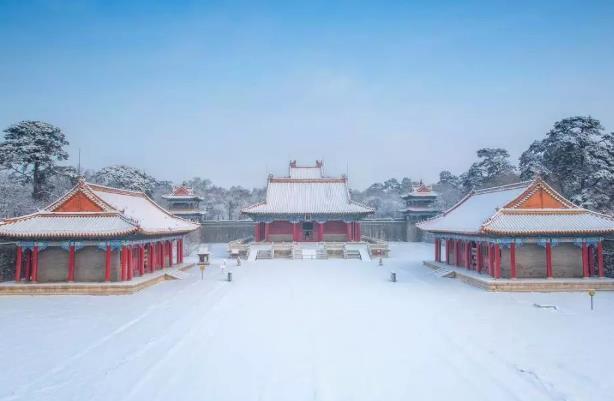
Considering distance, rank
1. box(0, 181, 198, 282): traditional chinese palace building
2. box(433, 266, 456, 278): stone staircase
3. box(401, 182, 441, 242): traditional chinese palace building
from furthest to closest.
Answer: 1. box(401, 182, 441, 242): traditional chinese palace building
2. box(433, 266, 456, 278): stone staircase
3. box(0, 181, 198, 282): traditional chinese palace building

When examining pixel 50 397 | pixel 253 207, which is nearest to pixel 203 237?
pixel 253 207

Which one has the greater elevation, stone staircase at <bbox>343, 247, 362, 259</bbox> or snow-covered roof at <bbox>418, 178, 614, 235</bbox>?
snow-covered roof at <bbox>418, 178, 614, 235</bbox>

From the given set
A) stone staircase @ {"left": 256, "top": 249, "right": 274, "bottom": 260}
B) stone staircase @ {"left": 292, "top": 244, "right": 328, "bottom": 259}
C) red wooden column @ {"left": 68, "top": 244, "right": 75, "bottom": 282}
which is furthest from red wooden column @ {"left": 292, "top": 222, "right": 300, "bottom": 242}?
red wooden column @ {"left": 68, "top": 244, "right": 75, "bottom": 282}

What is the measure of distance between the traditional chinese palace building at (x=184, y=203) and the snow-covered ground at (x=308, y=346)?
2990 centimetres

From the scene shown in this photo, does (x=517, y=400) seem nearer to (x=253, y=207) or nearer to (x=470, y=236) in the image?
(x=470, y=236)

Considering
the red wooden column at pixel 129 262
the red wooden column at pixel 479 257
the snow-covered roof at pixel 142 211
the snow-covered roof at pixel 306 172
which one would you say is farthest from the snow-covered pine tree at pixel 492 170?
the red wooden column at pixel 129 262

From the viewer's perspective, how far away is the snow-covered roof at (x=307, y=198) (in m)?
40.0

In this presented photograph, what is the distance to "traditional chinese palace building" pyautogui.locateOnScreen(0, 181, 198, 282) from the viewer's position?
20.1 m

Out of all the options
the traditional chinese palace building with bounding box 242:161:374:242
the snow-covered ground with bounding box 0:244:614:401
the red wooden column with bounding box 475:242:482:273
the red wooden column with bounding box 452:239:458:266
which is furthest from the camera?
the traditional chinese palace building with bounding box 242:161:374:242

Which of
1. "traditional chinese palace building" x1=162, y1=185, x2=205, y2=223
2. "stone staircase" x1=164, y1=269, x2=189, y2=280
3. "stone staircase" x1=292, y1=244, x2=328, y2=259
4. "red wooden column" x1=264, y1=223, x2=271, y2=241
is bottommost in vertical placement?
"stone staircase" x1=164, y1=269, x2=189, y2=280

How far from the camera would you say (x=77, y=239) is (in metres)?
20.4

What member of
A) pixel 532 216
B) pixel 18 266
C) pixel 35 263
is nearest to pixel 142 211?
pixel 35 263

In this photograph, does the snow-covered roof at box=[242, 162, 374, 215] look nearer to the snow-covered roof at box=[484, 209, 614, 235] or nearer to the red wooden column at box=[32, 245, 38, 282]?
the snow-covered roof at box=[484, 209, 614, 235]

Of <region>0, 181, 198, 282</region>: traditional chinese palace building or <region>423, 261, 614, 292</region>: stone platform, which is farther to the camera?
<region>0, 181, 198, 282</region>: traditional chinese palace building
